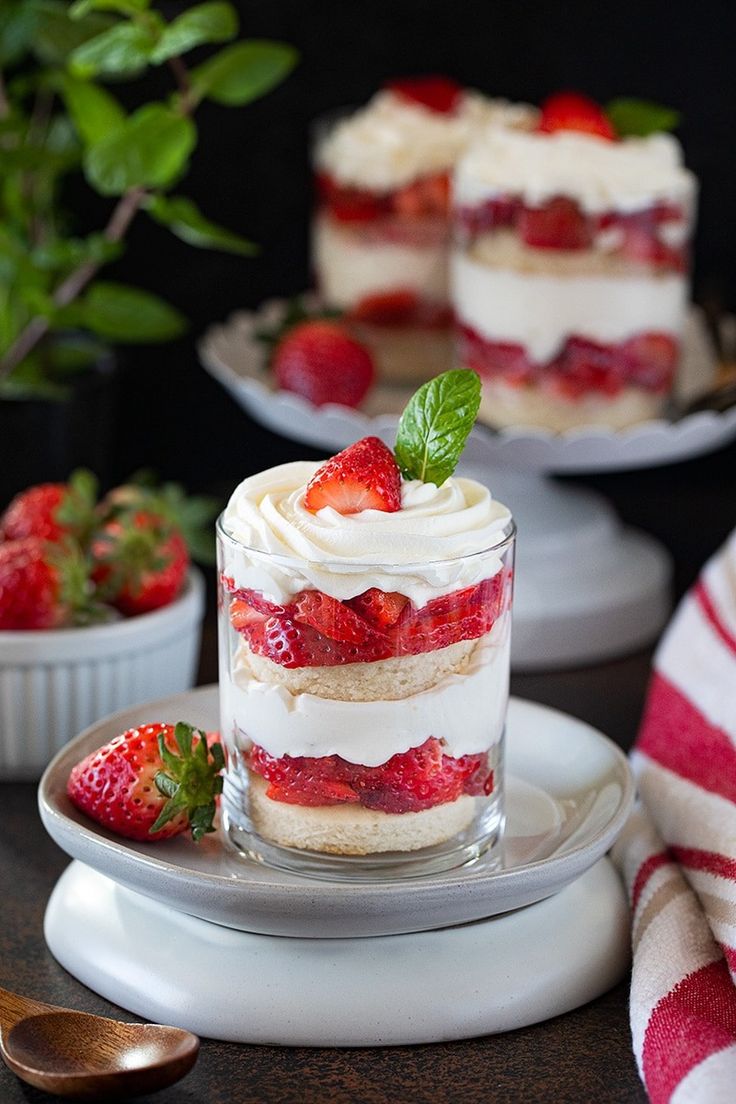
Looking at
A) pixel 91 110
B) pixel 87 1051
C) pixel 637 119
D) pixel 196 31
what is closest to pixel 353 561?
pixel 87 1051

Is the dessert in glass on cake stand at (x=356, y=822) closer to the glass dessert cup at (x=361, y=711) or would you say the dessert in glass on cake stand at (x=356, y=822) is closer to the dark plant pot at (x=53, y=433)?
the glass dessert cup at (x=361, y=711)

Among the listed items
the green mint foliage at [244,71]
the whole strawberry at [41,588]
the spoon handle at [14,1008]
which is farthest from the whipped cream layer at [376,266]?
the spoon handle at [14,1008]

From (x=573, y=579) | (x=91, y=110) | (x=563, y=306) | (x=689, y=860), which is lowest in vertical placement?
(x=573, y=579)

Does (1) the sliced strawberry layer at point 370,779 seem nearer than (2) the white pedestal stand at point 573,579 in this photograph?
Yes

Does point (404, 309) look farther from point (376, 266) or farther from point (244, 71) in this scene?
point (244, 71)

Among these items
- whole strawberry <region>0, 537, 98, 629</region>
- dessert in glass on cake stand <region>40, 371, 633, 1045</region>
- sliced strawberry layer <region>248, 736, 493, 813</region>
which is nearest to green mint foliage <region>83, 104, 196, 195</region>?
whole strawberry <region>0, 537, 98, 629</region>

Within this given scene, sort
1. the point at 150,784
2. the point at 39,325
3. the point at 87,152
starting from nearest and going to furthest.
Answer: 1. the point at 150,784
2. the point at 87,152
3. the point at 39,325

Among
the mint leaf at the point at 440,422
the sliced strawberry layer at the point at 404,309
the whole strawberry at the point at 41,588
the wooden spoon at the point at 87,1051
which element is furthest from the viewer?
the sliced strawberry layer at the point at 404,309
